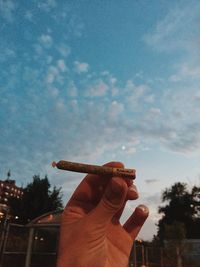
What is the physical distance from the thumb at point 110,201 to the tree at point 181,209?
36.3 m

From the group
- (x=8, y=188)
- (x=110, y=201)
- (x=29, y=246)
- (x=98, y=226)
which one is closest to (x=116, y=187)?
(x=110, y=201)

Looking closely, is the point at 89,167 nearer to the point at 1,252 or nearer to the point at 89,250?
the point at 89,250

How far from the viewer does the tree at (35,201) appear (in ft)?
91.8

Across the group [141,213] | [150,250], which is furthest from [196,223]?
[141,213]

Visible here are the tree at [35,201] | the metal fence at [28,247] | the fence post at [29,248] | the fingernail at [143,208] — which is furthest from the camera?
the tree at [35,201]

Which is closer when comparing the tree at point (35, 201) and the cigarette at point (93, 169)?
the cigarette at point (93, 169)

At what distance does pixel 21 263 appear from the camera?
1202 centimetres

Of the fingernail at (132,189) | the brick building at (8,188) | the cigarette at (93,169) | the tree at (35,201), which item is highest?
the brick building at (8,188)

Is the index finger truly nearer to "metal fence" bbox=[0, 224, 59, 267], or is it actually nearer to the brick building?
"metal fence" bbox=[0, 224, 59, 267]

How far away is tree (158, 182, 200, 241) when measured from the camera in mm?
36750

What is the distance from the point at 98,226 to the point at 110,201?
0.26 metres

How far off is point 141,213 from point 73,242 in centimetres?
79

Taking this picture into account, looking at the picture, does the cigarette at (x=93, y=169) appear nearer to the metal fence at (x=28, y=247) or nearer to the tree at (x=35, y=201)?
the metal fence at (x=28, y=247)

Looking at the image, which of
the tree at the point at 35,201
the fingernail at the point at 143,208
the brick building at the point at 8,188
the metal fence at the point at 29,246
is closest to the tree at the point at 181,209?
the tree at the point at 35,201
